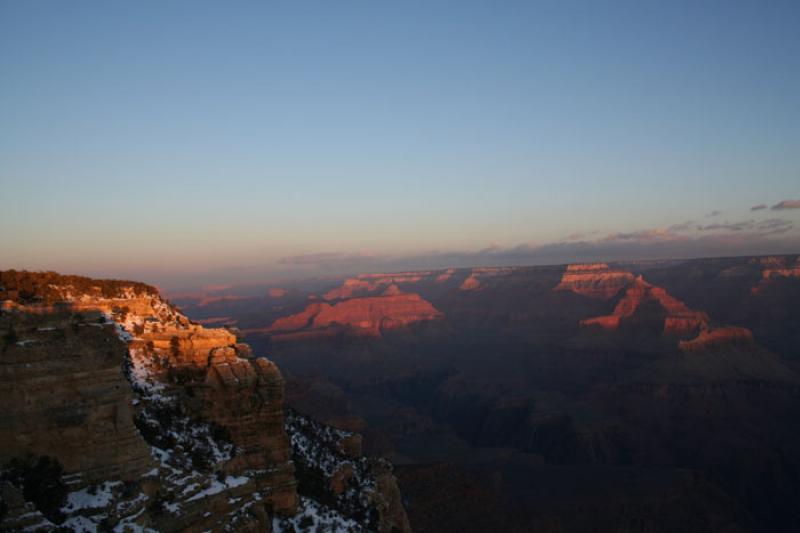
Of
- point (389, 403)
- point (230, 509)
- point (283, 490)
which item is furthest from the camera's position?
point (389, 403)

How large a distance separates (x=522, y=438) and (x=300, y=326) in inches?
4256

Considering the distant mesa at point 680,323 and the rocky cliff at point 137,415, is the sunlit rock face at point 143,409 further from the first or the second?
the distant mesa at point 680,323

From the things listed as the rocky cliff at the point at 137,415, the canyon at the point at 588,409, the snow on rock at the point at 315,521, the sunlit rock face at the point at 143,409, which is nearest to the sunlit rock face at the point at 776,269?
the canyon at the point at 588,409

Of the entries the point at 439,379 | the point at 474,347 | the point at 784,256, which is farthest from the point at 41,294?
the point at 784,256

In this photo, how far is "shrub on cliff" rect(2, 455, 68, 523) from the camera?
38.3 feet

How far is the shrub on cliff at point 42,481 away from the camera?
38.3ft

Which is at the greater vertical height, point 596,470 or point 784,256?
point 784,256

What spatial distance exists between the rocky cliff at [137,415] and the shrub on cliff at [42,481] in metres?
0.07

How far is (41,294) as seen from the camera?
56.3 feet

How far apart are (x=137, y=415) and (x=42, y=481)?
426 centimetres

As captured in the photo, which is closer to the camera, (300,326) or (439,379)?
(439,379)

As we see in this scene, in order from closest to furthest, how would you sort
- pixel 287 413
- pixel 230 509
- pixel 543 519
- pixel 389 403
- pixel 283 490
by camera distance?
1. pixel 230 509
2. pixel 283 490
3. pixel 287 413
4. pixel 543 519
5. pixel 389 403

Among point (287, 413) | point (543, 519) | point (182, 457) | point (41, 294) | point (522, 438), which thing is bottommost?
point (522, 438)

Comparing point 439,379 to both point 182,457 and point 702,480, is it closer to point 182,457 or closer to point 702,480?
point 702,480
